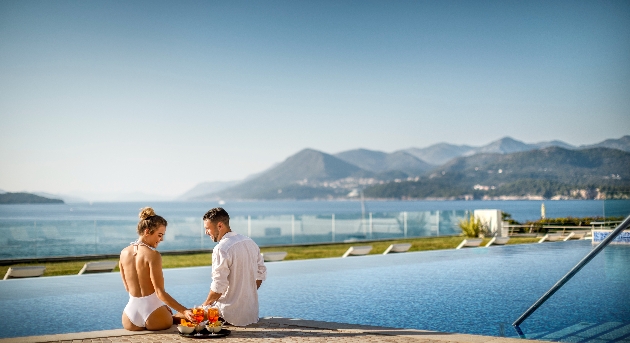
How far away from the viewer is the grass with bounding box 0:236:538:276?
18.6 m

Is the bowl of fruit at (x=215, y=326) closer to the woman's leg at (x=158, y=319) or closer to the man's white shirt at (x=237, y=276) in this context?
the man's white shirt at (x=237, y=276)

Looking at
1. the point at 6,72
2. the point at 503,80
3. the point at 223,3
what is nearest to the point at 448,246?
the point at 223,3

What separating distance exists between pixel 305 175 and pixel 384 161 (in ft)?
90.7

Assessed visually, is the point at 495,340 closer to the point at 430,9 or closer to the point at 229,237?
the point at 229,237

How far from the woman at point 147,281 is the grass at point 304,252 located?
1157cm

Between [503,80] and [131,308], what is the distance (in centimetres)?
6769

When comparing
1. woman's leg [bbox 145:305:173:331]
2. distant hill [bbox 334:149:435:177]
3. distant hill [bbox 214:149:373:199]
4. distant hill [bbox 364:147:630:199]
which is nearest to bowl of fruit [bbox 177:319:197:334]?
woman's leg [bbox 145:305:173:331]

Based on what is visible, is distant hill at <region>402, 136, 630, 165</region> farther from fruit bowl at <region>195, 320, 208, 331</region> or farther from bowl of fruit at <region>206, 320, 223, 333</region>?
fruit bowl at <region>195, 320, 208, 331</region>

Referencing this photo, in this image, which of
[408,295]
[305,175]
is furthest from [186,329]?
[305,175]

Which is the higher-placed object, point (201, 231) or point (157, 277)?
point (157, 277)

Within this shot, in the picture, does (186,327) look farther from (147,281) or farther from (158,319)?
(147,281)

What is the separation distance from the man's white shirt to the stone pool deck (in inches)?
7.1

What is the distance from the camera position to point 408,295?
11.9 metres

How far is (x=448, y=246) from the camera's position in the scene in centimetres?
2391
